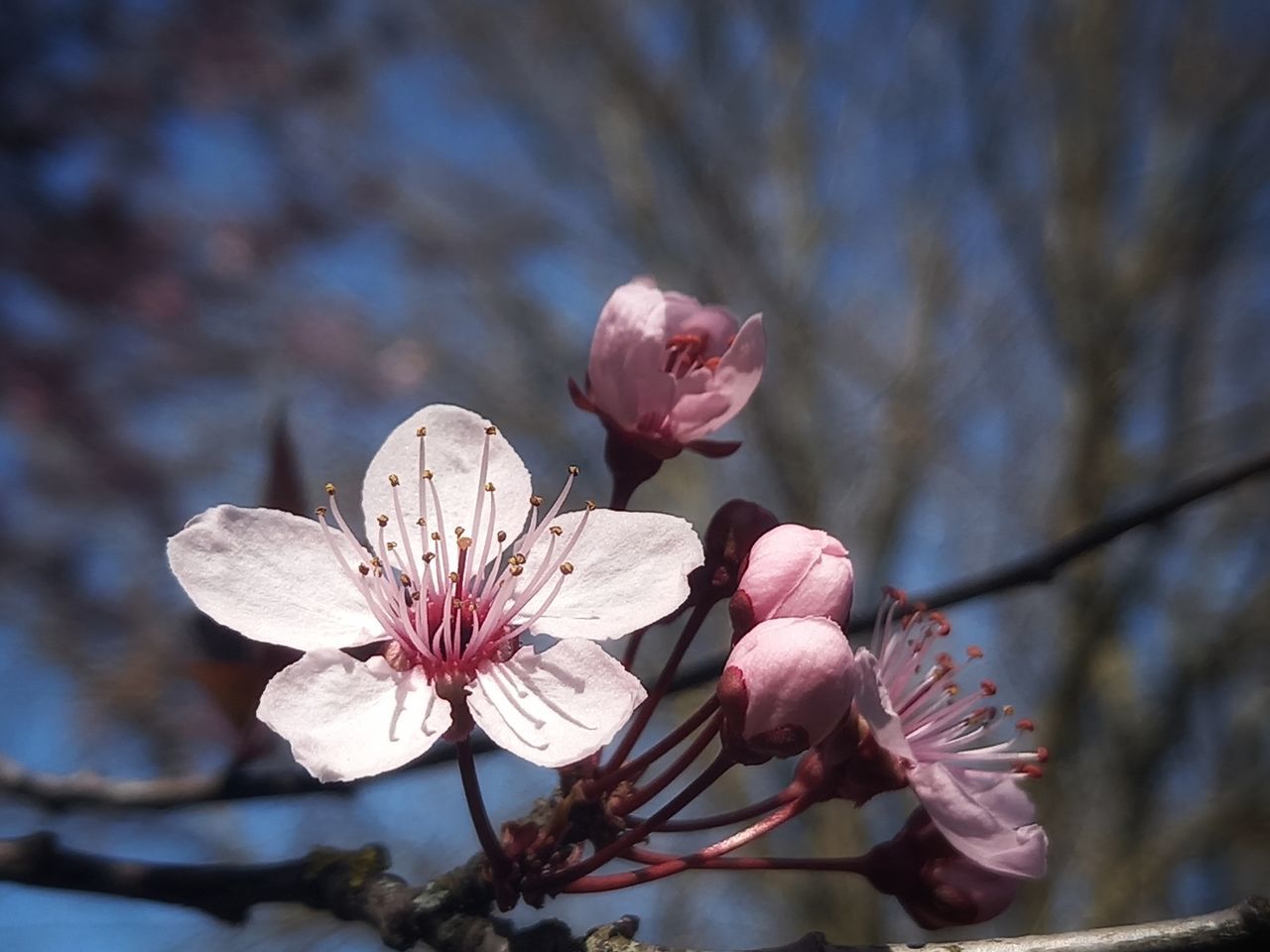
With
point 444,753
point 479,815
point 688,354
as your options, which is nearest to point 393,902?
point 479,815

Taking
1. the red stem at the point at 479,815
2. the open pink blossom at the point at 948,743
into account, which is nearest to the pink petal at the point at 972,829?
the open pink blossom at the point at 948,743

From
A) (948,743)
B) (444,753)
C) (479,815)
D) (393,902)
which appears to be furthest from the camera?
(444,753)

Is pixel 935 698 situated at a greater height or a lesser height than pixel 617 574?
lesser

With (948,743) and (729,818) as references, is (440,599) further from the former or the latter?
(948,743)

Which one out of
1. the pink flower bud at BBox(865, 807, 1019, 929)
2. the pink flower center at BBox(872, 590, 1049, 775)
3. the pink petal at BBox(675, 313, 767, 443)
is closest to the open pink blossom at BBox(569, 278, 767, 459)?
the pink petal at BBox(675, 313, 767, 443)

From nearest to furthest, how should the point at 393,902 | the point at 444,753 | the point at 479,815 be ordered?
1. the point at 479,815
2. the point at 393,902
3. the point at 444,753

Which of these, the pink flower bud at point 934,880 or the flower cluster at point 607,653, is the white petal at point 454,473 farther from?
the pink flower bud at point 934,880
